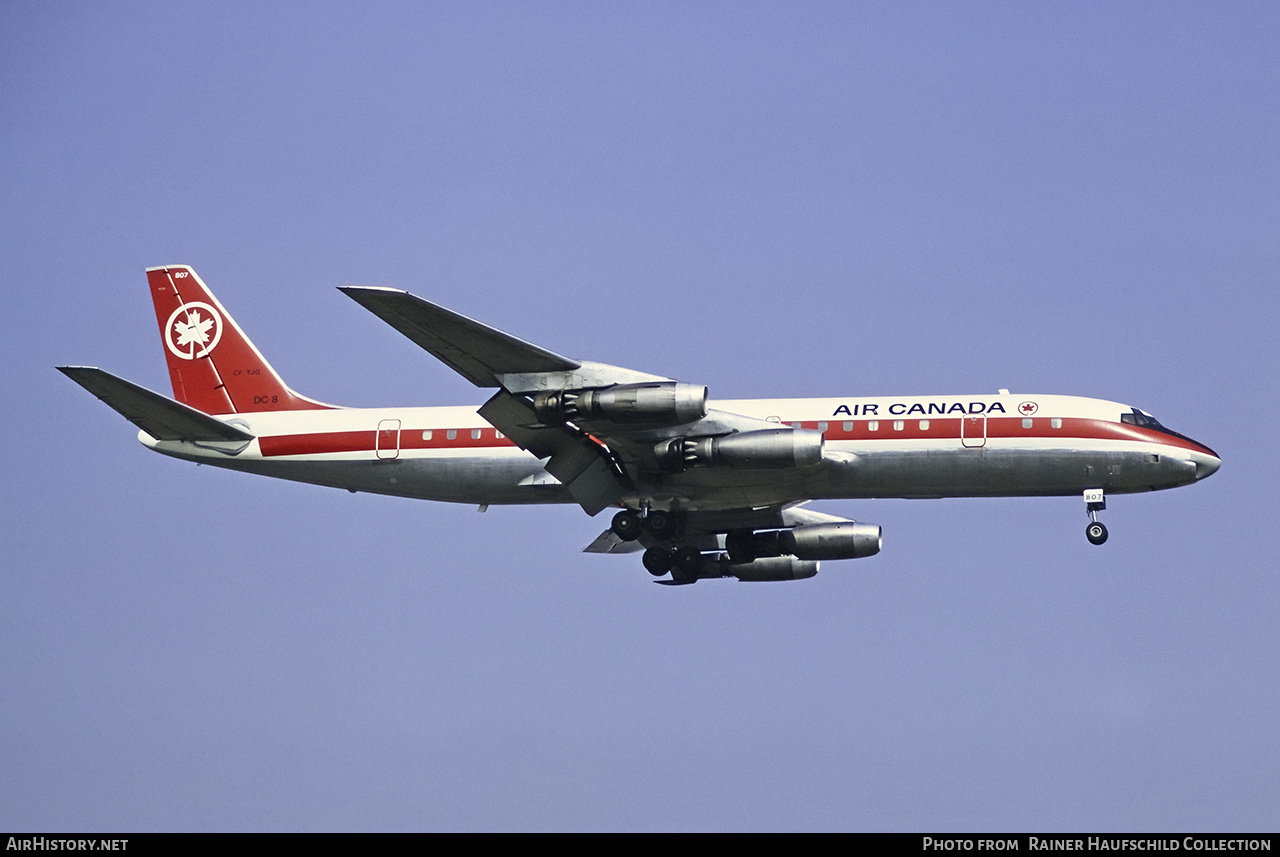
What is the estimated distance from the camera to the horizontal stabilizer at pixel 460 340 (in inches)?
1510

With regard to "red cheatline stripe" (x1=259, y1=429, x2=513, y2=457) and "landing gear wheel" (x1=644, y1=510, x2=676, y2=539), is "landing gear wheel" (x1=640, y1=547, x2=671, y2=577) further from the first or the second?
"red cheatline stripe" (x1=259, y1=429, x2=513, y2=457)

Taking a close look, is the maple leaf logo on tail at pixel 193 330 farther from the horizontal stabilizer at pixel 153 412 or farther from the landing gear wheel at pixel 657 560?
the landing gear wheel at pixel 657 560

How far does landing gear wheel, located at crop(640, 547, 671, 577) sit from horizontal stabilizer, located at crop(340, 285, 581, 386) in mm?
9740

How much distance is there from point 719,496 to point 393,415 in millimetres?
10661

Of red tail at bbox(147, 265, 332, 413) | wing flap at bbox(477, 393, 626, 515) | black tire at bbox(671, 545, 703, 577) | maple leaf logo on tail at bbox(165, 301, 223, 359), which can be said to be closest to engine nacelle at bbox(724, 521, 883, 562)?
black tire at bbox(671, 545, 703, 577)

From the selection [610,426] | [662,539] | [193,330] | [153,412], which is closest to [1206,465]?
[662,539]

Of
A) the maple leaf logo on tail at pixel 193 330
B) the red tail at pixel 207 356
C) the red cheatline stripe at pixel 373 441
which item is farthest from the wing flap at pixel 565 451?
the maple leaf logo on tail at pixel 193 330

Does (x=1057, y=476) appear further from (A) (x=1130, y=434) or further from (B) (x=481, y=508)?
(B) (x=481, y=508)

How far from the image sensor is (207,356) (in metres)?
52.2

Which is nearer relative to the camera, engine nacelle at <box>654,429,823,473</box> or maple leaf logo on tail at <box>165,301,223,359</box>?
engine nacelle at <box>654,429,823,473</box>

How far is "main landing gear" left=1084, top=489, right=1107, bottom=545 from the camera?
44031 millimetres

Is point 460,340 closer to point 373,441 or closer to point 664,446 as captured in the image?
point 664,446

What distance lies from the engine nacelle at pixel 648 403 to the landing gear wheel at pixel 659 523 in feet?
19.3
